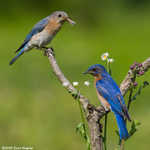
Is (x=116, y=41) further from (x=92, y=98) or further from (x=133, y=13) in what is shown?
(x=92, y=98)

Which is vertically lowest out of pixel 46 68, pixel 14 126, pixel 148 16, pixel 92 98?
pixel 14 126

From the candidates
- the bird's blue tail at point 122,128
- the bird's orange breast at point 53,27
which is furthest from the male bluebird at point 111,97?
the bird's orange breast at point 53,27

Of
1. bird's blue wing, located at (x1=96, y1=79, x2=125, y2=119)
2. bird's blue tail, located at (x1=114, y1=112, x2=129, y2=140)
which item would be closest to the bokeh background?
bird's blue wing, located at (x1=96, y1=79, x2=125, y2=119)

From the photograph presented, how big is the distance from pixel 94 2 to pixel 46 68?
3438 mm

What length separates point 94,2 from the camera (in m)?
11.6

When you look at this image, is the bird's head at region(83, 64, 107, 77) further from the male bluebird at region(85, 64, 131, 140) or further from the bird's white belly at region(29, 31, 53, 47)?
the bird's white belly at region(29, 31, 53, 47)

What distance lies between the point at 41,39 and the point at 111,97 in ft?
6.70

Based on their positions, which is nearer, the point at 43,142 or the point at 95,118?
the point at 95,118

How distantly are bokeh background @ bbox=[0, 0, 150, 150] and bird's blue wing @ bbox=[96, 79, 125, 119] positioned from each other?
5.06ft

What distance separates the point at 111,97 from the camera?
3859mm

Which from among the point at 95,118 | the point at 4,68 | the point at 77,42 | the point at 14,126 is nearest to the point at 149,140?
the point at 14,126

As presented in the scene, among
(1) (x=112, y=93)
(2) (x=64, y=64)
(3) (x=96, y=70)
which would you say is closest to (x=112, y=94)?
(1) (x=112, y=93)

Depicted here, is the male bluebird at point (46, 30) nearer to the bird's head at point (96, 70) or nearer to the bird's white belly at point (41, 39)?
the bird's white belly at point (41, 39)

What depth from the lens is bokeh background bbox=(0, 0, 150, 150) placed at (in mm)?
6137
